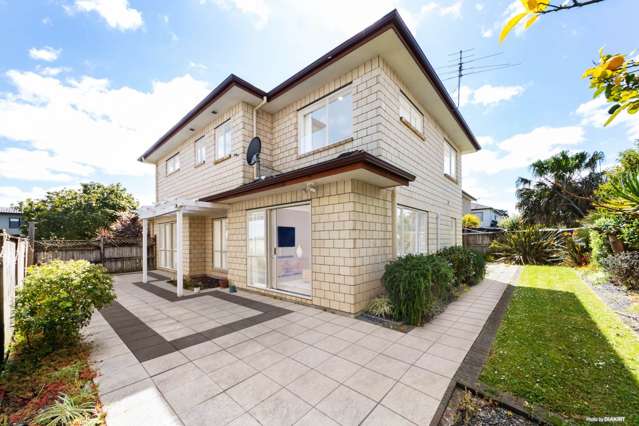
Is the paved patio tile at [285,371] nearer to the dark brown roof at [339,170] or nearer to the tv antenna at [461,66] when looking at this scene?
the dark brown roof at [339,170]

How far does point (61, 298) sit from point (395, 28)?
291 inches

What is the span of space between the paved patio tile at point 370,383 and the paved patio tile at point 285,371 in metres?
0.64

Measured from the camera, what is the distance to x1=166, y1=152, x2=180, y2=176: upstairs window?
11875 mm

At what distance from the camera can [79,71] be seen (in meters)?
→ 7.91

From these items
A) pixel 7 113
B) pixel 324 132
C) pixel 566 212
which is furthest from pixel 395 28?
pixel 566 212

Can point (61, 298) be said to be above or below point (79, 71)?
below

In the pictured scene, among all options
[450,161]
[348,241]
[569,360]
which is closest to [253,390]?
→ [348,241]

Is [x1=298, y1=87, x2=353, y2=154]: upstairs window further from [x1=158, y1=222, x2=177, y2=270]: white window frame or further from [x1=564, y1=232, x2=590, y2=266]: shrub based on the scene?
[x1=564, y1=232, x2=590, y2=266]: shrub

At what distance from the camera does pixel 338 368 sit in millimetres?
3320

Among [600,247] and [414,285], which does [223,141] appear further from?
[600,247]

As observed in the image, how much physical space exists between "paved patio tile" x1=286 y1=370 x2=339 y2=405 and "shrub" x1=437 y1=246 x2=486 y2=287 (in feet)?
18.5

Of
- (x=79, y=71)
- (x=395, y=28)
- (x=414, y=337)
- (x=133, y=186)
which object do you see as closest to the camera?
(x=414, y=337)

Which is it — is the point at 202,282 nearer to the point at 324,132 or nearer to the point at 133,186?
the point at 324,132

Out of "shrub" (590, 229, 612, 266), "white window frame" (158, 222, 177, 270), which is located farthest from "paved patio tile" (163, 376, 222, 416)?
"shrub" (590, 229, 612, 266)
